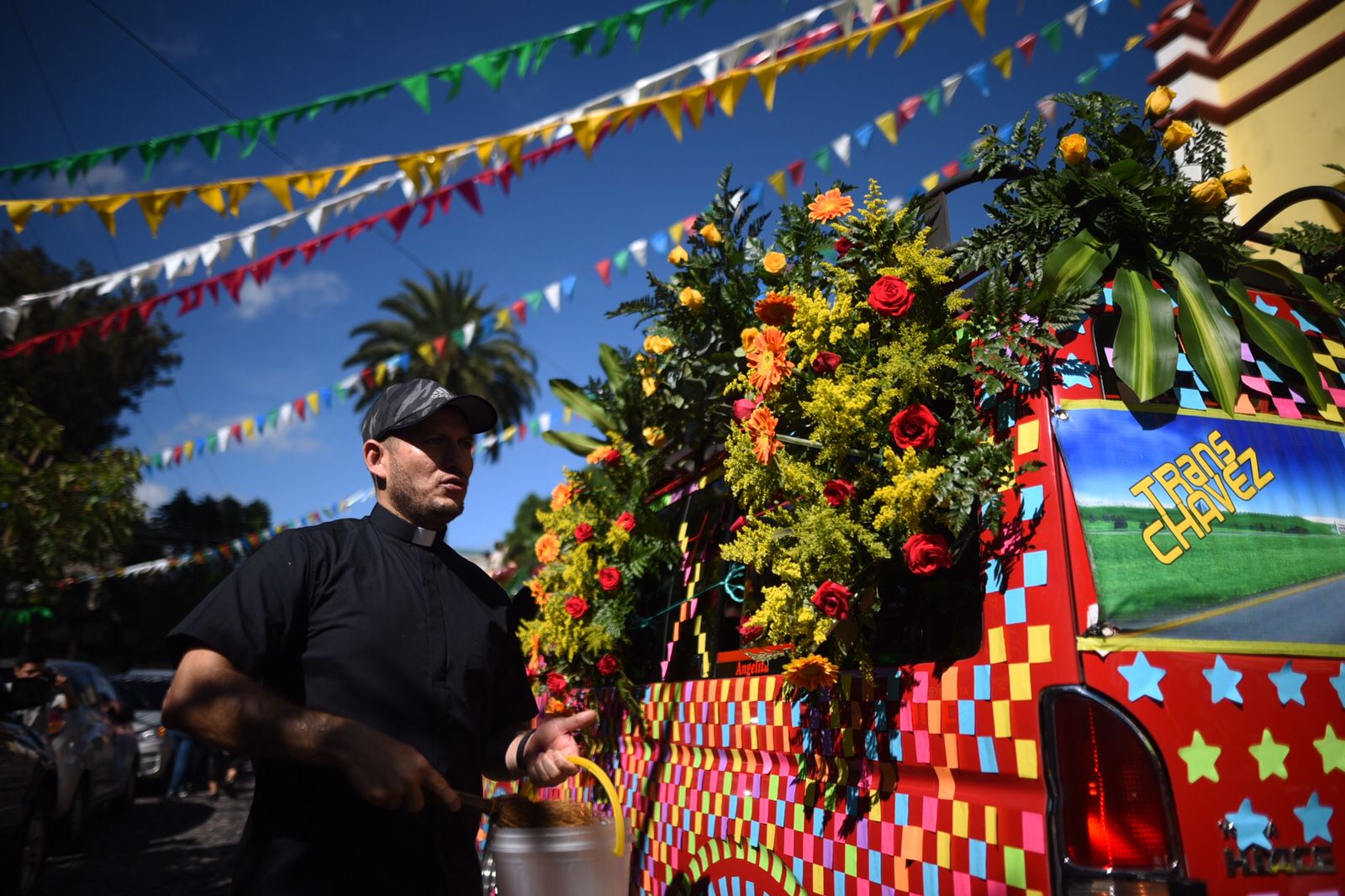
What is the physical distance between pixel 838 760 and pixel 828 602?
1.24 ft

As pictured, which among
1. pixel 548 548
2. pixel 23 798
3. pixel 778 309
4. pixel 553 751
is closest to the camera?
pixel 553 751

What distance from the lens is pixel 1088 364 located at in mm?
2082

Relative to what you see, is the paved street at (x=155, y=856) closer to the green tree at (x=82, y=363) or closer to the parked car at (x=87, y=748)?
the parked car at (x=87, y=748)

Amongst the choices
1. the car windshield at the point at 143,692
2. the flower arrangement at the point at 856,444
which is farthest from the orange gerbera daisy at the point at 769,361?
the car windshield at the point at 143,692

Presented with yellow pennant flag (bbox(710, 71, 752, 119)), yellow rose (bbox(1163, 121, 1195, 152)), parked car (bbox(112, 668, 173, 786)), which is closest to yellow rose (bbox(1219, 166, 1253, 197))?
yellow rose (bbox(1163, 121, 1195, 152))

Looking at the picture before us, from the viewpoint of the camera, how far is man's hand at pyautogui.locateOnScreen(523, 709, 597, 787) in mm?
2162

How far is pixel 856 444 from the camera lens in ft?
8.36

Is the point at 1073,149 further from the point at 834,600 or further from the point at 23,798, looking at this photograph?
the point at 23,798

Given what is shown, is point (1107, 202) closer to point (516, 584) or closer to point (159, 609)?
point (516, 584)

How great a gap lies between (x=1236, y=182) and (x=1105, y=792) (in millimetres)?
1842

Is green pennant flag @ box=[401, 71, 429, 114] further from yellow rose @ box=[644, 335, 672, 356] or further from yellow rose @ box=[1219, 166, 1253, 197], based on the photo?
yellow rose @ box=[1219, 166, 1253, 197]

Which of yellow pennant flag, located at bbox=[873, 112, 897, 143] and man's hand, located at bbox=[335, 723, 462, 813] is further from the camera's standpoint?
yellow pennant flag, located at bbox=[873, 112, 897, 143]

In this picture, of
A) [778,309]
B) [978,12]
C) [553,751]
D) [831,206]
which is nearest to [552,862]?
[553,751]

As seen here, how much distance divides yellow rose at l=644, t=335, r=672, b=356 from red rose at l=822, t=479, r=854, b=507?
2.00 metres
